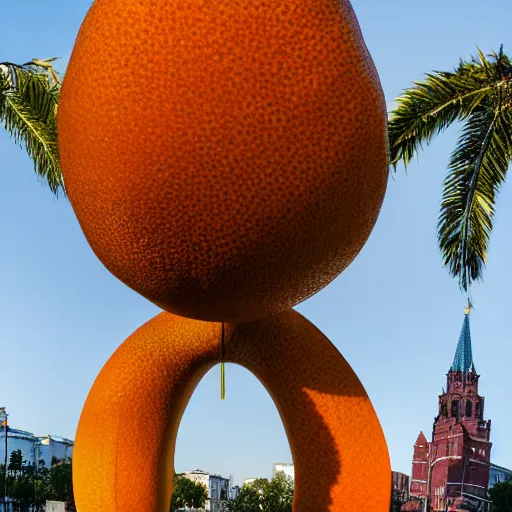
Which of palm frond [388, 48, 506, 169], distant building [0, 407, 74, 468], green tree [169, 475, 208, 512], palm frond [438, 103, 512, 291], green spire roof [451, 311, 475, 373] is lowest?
green tree [169, 475, 208, 512]

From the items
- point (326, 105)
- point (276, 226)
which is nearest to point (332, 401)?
point (276, 226)

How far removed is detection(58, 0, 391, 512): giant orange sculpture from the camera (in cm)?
502

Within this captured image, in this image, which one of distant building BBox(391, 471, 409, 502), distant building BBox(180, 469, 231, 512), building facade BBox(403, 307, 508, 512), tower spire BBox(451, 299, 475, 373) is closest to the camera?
tower spire BBox(451, 299, 475, 373)

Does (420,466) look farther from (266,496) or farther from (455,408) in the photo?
(266,496)

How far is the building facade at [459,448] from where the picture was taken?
59.6 m

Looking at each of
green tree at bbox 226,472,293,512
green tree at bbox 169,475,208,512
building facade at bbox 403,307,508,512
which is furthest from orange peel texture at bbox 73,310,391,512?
building facade at bbox 403,307,508,512

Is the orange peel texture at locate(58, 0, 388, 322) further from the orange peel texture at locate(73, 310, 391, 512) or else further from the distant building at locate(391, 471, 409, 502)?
the distant building at locate(391, 471, 409, 502)

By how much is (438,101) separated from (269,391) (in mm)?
5826

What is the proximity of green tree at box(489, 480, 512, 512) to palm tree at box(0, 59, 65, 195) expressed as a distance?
1506 inches

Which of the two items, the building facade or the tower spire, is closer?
the tower spire

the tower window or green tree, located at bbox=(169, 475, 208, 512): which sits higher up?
the tower window

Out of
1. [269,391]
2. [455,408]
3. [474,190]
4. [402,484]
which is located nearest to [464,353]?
[455,408]

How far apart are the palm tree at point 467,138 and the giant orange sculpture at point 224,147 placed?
608 centimetres

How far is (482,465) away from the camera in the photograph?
61.4 m
